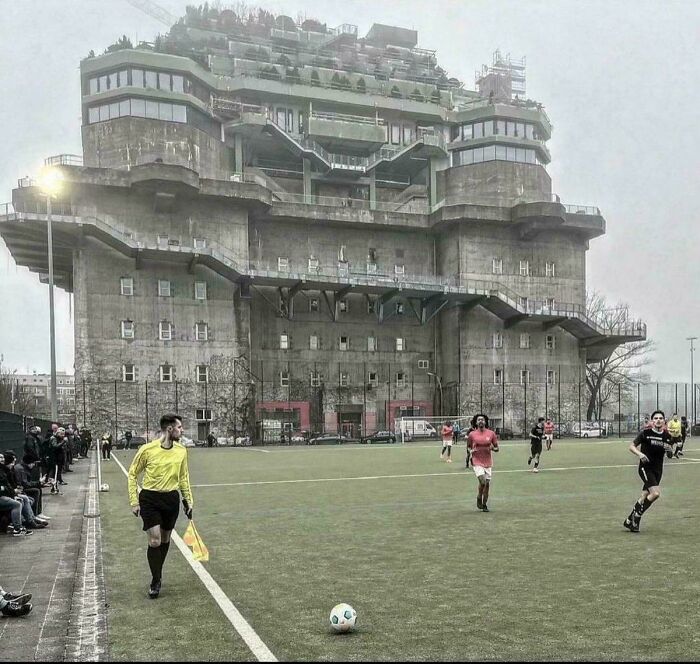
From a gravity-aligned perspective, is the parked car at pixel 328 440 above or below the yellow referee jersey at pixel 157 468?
below

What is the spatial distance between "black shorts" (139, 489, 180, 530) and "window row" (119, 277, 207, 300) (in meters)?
57.8

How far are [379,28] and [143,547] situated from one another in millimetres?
93387

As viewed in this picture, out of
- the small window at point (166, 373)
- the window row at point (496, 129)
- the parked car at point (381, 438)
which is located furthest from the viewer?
the window row at point (496, 129)

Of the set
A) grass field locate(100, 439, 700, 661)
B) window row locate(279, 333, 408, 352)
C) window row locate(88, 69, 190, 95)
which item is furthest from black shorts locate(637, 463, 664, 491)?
window row locate(88, 69, 190, 95)

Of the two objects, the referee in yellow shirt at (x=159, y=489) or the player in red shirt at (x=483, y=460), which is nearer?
the referee in yellow shirt at (x=159, y=489)

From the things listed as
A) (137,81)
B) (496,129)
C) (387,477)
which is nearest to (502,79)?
(496,129)

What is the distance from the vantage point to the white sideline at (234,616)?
19.1 feet

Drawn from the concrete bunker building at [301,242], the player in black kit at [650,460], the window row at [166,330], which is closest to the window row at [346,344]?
the concrete bunker building at [301,242]

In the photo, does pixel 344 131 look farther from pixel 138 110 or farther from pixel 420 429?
pixel 420 429

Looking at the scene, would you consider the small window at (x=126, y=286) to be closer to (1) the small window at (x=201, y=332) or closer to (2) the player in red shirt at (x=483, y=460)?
(1) the small window at (x=201, y=332)

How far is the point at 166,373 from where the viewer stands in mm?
64188

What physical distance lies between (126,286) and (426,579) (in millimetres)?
58833

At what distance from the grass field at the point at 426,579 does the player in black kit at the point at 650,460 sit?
39cm

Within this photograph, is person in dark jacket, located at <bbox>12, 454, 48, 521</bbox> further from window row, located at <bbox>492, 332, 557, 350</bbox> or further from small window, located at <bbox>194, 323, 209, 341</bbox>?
window row, located at <bbox>492, 332, 557, 350</bbox>
